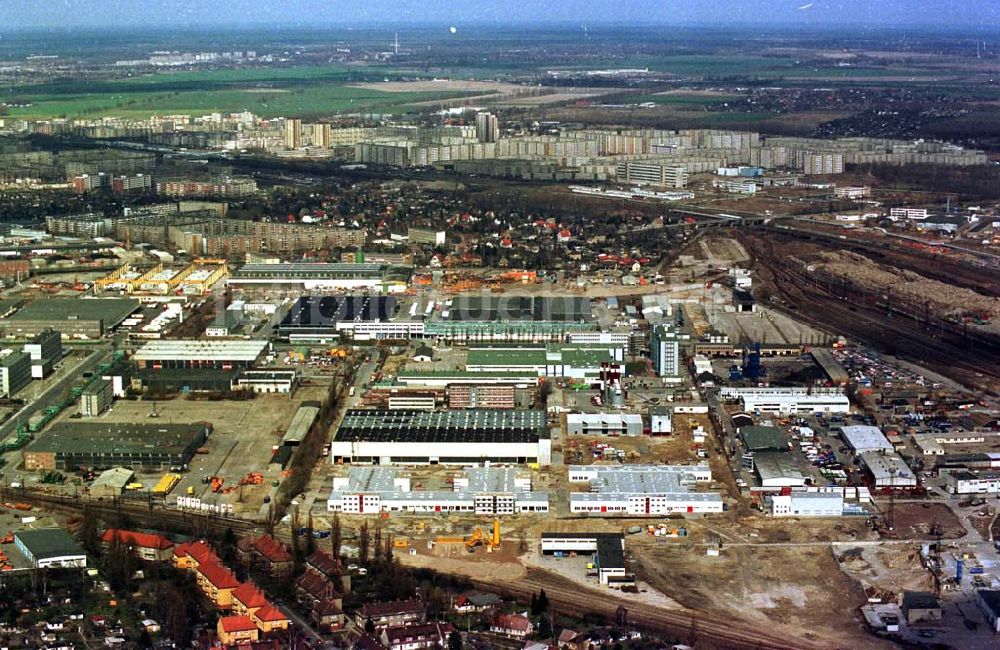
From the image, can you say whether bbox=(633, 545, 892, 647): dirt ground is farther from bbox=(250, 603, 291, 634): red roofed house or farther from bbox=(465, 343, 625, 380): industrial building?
bbox=(465, 343, 625, 380): industrial building

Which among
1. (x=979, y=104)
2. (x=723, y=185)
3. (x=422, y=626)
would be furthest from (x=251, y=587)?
(x=979, y=104)

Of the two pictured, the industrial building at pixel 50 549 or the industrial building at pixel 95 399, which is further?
the industrial building at pixel 95 399

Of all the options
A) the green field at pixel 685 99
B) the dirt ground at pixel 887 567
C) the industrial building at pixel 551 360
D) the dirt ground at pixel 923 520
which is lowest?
the dirt ground at pixel 887 567

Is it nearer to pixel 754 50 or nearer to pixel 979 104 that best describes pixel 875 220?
pixel 979 104

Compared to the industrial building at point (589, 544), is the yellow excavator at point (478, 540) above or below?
below

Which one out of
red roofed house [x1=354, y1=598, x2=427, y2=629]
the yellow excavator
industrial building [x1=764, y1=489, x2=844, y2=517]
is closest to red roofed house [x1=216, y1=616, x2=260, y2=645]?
red roofed house [x1=354, y1=598, x2=427, y2=629]

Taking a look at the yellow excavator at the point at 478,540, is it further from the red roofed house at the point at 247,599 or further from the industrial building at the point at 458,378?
the industrial building at the point at 458,378

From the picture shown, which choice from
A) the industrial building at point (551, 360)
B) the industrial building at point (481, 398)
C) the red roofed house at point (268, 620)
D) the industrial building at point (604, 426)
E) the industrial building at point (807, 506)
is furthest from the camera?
the industrial building at point (551, 360)

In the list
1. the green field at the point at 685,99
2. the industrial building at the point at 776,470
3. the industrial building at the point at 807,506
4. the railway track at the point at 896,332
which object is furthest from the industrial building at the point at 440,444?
the green field at the point at 685,99
